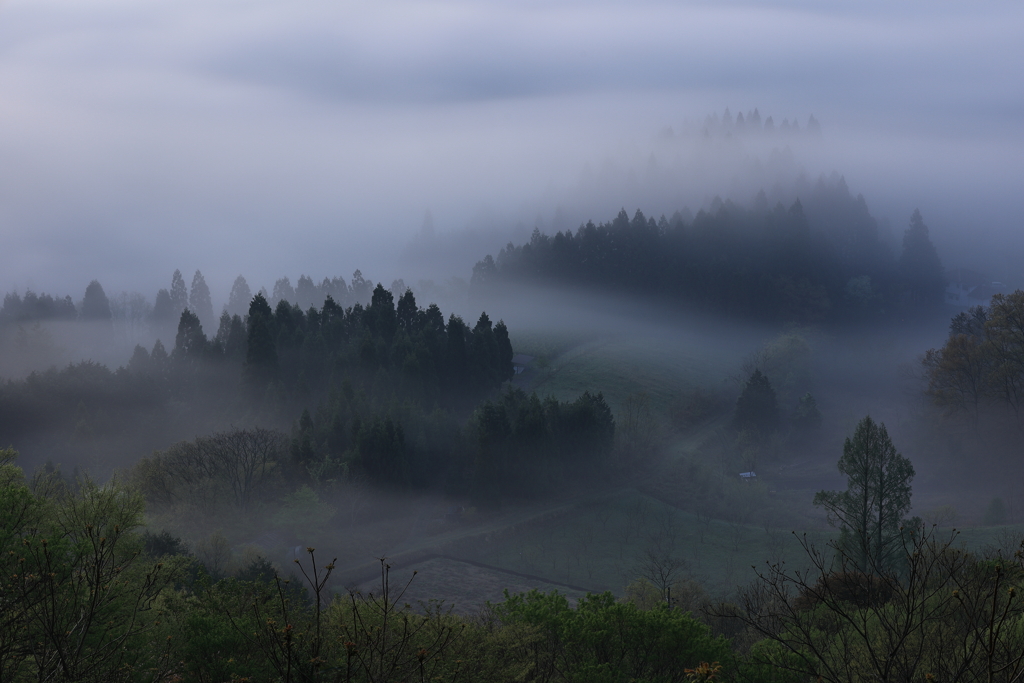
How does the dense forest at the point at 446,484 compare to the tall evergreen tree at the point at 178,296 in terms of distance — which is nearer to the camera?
the dense forest at the point at 446,484

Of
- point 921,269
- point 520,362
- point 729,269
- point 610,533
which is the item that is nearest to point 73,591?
point 610,533

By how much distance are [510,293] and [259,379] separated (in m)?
64.2

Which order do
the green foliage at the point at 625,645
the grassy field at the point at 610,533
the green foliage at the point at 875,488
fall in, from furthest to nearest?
the grassy field at the point at 610,533, the green foliage at the point at 875,488, the green foliage at the point at 625,645

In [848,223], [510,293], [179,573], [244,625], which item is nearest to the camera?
[244,625]

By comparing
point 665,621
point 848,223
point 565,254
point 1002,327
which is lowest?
point 665,621

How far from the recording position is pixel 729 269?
139375mm

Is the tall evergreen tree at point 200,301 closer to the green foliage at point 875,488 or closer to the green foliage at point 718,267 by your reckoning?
the green foliage at point 718,267

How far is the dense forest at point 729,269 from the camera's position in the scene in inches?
5408

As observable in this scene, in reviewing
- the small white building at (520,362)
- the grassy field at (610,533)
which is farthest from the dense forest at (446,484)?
the small white building at (520,362)

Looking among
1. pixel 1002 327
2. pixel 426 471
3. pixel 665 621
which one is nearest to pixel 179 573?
pixel 665 621

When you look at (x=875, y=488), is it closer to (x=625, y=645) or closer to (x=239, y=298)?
(x=625, y=645)

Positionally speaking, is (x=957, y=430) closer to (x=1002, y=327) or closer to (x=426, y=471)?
(x=1002, y=327)

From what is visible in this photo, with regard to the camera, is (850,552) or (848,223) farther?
(848,223)

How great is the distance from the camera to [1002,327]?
78938mm
